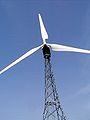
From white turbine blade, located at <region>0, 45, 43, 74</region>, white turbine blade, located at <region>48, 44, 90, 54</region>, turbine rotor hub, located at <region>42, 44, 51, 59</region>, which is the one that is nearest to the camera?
white turbine blade, located at <region>48, 44, 90, 54</region>

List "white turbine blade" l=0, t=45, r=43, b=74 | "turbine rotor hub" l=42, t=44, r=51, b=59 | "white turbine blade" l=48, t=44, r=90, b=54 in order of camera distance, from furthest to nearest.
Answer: "turbine rotor hub" l=42, t=44, r=51, b=59
"white turbine blade" l=0, t=45, r=43, b=74
"white turbine blade" l=48, t=44, r=90, b=54

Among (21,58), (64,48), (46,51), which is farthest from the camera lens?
(46,51)

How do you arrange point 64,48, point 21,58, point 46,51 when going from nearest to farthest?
point 64,48
point 21,58
point 46,51

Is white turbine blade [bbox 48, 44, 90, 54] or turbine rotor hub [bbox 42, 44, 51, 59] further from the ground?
turbine rotor hub [bbox 42, 44, 51, 59]

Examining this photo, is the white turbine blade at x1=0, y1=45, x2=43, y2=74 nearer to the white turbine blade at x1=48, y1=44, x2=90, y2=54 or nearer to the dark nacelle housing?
the dark nacelle housing

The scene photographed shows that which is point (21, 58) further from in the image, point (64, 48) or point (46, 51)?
point (64, 48)

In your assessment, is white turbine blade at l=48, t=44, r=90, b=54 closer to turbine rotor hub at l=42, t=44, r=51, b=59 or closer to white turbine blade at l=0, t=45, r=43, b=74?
turbine rotor hub at l=42, t=44, r=51, b=59

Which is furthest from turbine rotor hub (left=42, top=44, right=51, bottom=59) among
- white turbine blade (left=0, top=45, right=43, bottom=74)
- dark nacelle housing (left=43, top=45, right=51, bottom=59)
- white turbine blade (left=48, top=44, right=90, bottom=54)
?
white turbine blade (left=0, top=45, right=43, bottom=74)

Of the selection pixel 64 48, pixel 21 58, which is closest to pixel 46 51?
pixel 64 48

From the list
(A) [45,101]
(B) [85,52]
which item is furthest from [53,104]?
(B) [85,52]

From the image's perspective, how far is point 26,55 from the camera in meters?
84.8

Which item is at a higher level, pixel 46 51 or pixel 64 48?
pixel 46 51

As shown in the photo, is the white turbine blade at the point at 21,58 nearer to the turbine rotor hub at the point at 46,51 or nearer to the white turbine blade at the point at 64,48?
the turbine rotor hub at the point at 46,51

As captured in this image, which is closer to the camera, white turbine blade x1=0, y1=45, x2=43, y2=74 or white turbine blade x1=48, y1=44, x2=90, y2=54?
white turbine blade x1=48, y1=44, x2=90, y2=54
